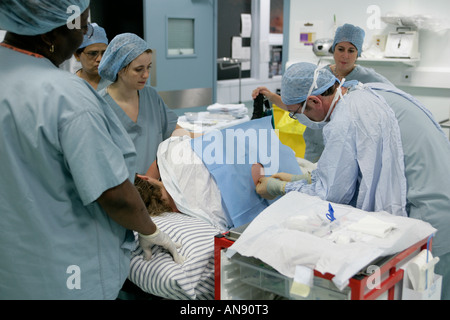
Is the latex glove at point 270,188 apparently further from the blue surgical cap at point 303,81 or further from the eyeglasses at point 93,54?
the eyeglasses at point 93,54

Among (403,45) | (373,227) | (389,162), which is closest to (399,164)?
(389,162)

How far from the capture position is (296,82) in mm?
1713

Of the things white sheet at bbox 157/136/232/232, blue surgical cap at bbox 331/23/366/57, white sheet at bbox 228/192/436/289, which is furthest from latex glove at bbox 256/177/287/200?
blue surgical cap at bbox 331/23/366/57

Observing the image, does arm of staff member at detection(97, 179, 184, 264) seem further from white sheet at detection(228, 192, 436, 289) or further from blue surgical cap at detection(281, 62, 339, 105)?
blue surgical cap at detection(281, 62, 339, 105)

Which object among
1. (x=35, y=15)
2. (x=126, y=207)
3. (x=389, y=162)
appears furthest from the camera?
(x=389, y=162)

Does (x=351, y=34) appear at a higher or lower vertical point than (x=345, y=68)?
higher

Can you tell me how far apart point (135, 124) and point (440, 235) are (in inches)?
59.9

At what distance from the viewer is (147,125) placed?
2.42 meters

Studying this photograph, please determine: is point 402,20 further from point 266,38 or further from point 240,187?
point 266,38

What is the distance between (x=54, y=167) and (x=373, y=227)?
0.89 metres

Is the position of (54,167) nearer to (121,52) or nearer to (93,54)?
(121,52)

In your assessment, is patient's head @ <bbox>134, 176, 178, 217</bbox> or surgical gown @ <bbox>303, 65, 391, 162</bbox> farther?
surgical gown @ <bbox>303, 65, 391, 162</bbox>

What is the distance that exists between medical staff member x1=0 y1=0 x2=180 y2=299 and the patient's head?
709mm

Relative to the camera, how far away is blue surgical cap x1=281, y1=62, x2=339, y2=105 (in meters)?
1.71
